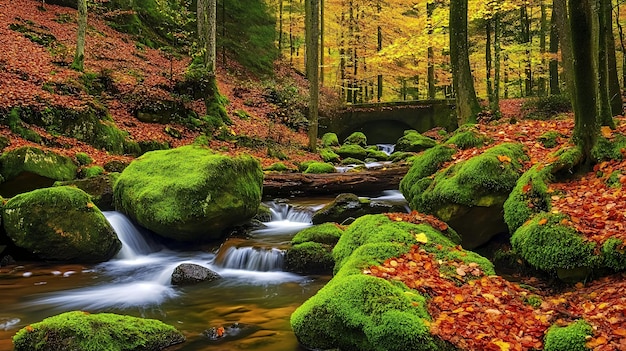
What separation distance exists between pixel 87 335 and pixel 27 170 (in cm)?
653

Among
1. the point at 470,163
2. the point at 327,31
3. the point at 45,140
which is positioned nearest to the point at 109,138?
the point at 45,140

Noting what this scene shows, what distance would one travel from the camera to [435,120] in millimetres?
25469

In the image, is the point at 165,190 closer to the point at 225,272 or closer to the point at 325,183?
the point at 225,272

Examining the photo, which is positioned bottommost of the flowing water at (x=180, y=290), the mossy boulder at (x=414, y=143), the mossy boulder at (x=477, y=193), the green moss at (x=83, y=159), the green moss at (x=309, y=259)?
the flowing water at (x=180, y=290)

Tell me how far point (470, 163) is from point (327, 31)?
28156 mm

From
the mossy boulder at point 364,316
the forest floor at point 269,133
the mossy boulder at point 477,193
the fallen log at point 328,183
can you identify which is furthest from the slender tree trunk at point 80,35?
the mossy boulder at point 364,316

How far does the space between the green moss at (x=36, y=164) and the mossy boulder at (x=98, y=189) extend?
59 cm

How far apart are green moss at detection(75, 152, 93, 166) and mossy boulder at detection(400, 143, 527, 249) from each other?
810 cm

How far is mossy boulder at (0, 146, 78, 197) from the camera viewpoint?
30.6 feet

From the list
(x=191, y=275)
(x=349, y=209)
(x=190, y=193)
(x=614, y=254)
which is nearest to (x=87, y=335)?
(x=191, y=275)

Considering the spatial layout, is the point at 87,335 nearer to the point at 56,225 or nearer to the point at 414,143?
the point at 56,225

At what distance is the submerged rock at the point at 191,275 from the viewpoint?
7277 mm

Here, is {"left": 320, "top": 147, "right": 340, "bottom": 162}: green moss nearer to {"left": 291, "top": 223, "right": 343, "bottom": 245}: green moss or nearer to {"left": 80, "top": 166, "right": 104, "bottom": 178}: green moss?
{"left": 80, "top": 166, "right": 104, "bottom": 178}: green moss

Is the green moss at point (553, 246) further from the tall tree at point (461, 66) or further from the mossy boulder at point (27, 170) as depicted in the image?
the mossy boulder at point (27, 170)
